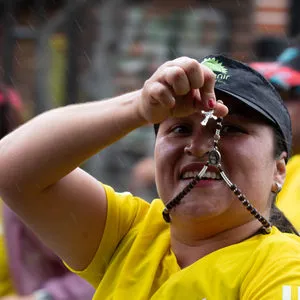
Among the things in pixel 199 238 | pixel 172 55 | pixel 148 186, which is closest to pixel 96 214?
pixel 199 238

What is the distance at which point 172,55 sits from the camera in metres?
8.09

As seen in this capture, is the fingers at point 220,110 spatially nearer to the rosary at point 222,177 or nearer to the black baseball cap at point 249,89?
the rosary at point 222,177

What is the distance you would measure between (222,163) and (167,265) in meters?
0.35

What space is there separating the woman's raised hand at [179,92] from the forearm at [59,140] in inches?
5.0

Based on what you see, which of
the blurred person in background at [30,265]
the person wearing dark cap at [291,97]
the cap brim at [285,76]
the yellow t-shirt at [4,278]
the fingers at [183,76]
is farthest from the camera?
the cap brim at [285,76]

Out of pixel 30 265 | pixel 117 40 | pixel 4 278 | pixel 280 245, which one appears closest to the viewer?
pixel 280 245

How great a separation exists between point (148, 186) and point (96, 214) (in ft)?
10.3

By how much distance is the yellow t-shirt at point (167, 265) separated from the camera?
2383 millimetres

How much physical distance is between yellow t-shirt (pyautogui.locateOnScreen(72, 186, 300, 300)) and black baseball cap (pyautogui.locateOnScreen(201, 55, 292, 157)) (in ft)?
1.06

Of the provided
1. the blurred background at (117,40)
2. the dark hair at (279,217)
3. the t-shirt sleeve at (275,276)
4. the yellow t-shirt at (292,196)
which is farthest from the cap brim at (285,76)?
the blurred background at (117,40)

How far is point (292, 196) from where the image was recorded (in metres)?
3.92

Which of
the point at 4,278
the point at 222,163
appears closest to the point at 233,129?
the point at 222,163

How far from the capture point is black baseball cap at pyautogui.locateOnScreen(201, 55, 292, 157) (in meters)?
2.52

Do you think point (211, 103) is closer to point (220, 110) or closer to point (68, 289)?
point (220, 110)
